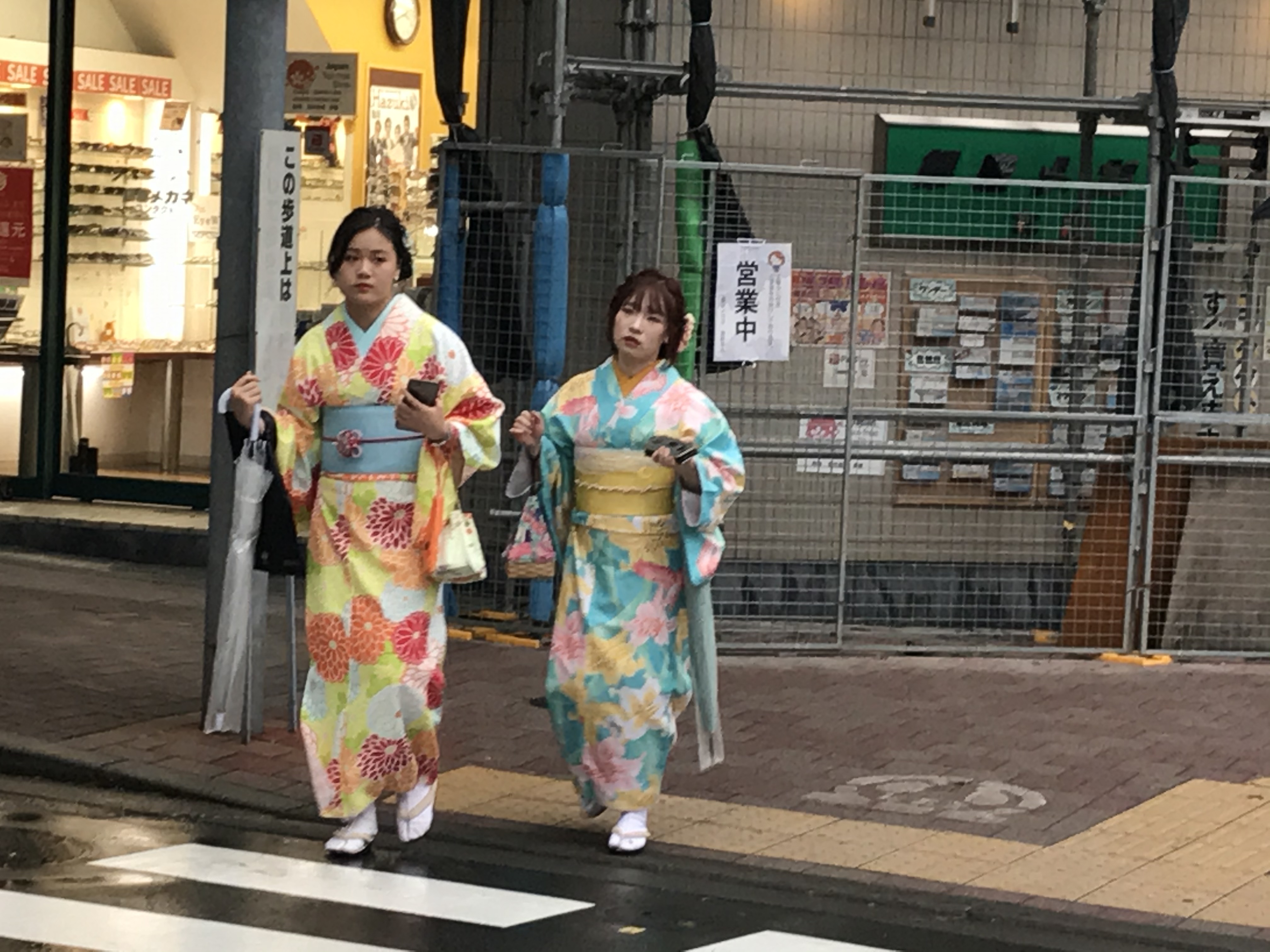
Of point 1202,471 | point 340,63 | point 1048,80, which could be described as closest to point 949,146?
point 1048,80

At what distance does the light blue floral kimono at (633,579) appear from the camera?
6508 millimetres

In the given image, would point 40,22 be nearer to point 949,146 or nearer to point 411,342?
point 949,146

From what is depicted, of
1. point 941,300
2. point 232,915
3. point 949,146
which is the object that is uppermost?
point 949,146

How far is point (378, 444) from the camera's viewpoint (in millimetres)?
6406

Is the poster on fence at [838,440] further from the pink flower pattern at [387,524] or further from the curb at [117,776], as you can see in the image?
the pink flower pattern at [387,524]

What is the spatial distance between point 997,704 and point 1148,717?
643 millimetres

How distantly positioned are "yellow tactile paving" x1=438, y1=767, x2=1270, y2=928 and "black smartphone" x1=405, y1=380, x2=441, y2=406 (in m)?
1.56

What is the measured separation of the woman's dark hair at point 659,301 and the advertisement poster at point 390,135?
644 centimetres

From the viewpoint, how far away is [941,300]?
1084cm

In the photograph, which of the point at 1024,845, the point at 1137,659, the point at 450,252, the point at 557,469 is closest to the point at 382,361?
the point at 557,469

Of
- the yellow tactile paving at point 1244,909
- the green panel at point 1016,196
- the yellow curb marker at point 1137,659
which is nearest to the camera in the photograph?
the yellow tactile paving at point 1244,909

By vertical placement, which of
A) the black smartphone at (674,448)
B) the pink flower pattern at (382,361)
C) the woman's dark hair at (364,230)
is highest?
the woman's dark hair at (364,230)

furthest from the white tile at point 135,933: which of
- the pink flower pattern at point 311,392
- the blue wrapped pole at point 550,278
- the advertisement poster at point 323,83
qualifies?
the advertisement poster at point 323,83

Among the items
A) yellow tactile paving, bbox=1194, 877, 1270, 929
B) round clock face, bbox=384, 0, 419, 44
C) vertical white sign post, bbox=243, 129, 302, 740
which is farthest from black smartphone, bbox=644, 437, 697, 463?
round clock face, bbox=384, 0, 419, 44
